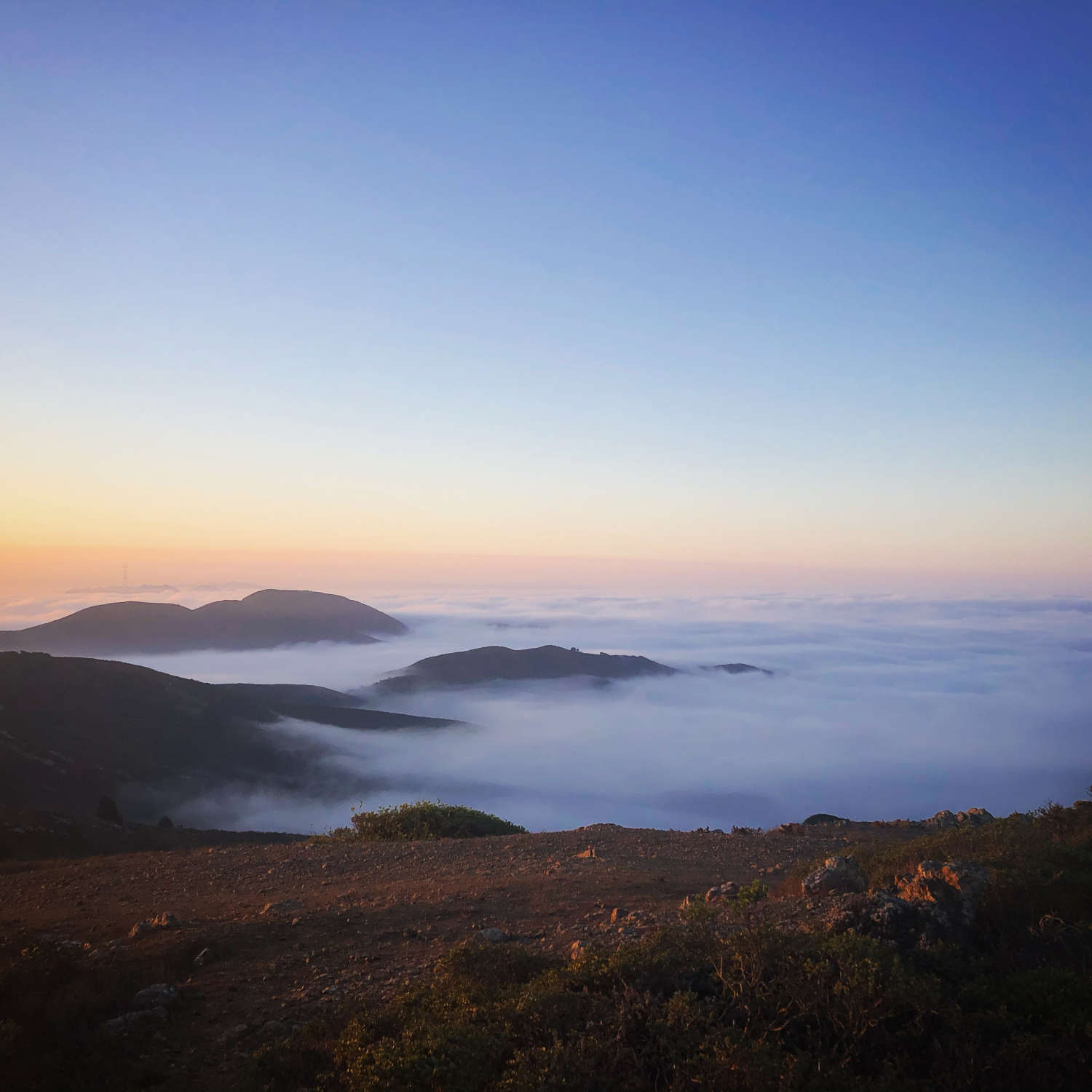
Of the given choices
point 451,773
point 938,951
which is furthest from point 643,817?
point 938,951

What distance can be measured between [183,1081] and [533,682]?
155 metres

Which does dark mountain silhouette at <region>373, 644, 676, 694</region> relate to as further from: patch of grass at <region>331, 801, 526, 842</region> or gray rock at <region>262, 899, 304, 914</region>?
gray rock at <region>262, 899, 304, 914</region>

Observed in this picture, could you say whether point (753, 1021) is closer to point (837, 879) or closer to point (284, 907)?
point (837, 879)

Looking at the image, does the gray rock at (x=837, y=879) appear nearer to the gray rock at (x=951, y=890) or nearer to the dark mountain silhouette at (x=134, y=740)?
the gray rock at (x=951, y=890)

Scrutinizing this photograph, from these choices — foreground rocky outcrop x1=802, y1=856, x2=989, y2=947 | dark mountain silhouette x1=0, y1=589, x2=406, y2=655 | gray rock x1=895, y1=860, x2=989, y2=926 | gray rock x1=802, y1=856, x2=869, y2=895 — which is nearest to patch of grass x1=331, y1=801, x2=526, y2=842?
gray rock x1=802, y1=856, x2=869, y2=895

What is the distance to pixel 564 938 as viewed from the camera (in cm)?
754

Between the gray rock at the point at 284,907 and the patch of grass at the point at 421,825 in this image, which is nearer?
the gray rock at the point at 284,907

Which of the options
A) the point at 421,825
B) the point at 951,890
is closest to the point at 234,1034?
the point at 951,890

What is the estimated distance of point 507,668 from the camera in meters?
161

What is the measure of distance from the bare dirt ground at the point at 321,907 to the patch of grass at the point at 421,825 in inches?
55.4

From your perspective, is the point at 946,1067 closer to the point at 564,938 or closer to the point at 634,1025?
the point at 634,1025

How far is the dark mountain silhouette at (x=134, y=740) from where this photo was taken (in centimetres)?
4922

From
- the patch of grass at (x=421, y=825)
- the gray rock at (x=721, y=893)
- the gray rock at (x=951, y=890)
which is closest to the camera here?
the gray rock at (x=951, y=890)

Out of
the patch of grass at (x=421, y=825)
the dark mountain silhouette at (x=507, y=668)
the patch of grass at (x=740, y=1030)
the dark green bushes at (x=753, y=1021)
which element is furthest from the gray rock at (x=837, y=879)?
the dark mountain silhouette at (x=507, y=668)
